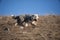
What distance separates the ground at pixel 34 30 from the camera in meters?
10.9

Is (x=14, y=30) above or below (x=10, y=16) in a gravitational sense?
below

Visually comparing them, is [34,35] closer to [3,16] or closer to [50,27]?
[50,27]

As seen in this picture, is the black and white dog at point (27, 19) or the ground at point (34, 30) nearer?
the ground at point (34, 30)

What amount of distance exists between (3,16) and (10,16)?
98cm

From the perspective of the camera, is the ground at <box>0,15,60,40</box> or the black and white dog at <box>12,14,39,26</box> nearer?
the ground at <box>0,15,60,40</box>

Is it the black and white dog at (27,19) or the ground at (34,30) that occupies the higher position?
the black and white dog at (27,19)

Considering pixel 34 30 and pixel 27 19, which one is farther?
pixel 27 19

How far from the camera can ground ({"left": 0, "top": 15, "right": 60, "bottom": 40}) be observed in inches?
429

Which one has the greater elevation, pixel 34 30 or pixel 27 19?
pixel 27 19

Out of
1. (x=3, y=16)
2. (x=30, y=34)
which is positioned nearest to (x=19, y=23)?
(x=30, y=34)

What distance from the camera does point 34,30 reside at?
40.2ft

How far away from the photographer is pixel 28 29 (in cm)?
1262

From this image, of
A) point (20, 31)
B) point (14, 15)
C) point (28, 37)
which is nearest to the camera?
point (28, 37)

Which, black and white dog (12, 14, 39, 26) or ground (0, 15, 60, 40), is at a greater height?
black and white dog (12, 14, 39, 26)
